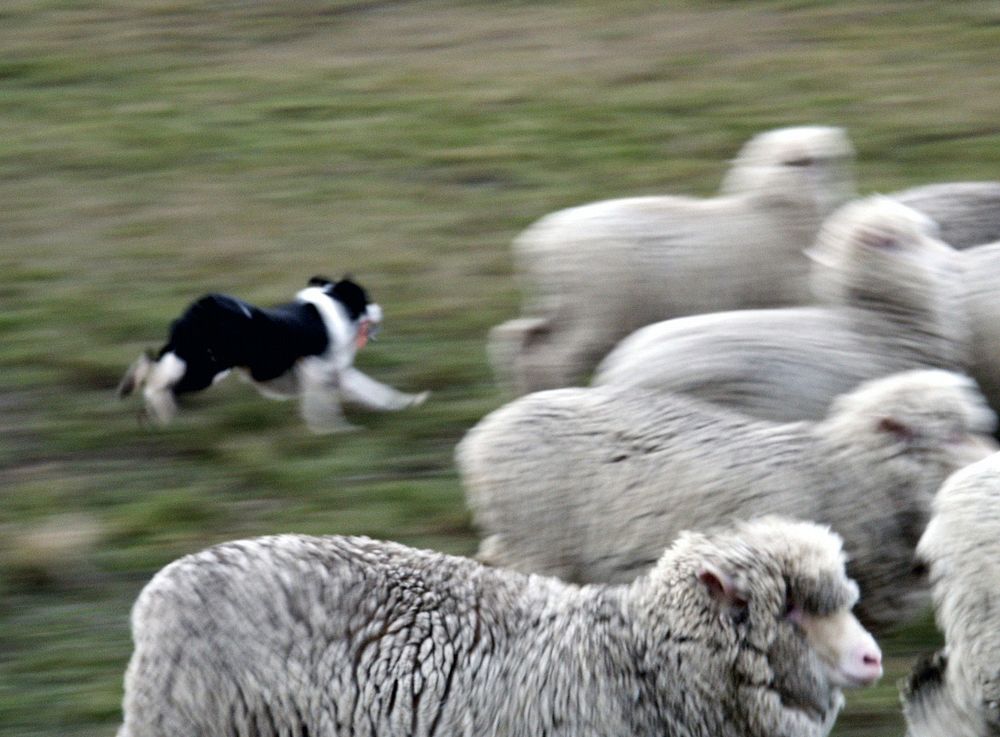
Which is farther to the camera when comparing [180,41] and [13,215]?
[180,41]

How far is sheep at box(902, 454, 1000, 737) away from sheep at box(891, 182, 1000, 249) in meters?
2.30

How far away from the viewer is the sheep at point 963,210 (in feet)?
20.5

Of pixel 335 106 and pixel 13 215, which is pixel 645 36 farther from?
pixel 13 215

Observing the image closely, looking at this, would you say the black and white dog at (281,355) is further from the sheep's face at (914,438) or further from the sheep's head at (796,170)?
the sheep's face at (914,438)

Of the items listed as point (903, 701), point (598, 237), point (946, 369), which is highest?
point (598, 237)

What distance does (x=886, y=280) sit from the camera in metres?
5.46

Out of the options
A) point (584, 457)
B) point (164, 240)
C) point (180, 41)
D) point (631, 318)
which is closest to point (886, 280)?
point (631, 318)

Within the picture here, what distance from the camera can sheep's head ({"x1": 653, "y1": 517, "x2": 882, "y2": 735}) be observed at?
371 cm

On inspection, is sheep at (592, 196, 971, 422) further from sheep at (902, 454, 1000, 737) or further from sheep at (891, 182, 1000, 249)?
sheep at (902, 454, 1000, 737)

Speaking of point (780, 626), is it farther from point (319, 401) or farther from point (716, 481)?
point (319, 401)

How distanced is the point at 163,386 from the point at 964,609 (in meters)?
3.04

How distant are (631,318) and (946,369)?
3.63ft

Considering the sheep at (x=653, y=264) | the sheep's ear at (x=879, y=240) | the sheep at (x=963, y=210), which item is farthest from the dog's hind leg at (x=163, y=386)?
the sheep at (x=963, y=210)

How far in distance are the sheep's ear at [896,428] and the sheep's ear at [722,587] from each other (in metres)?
1.04
